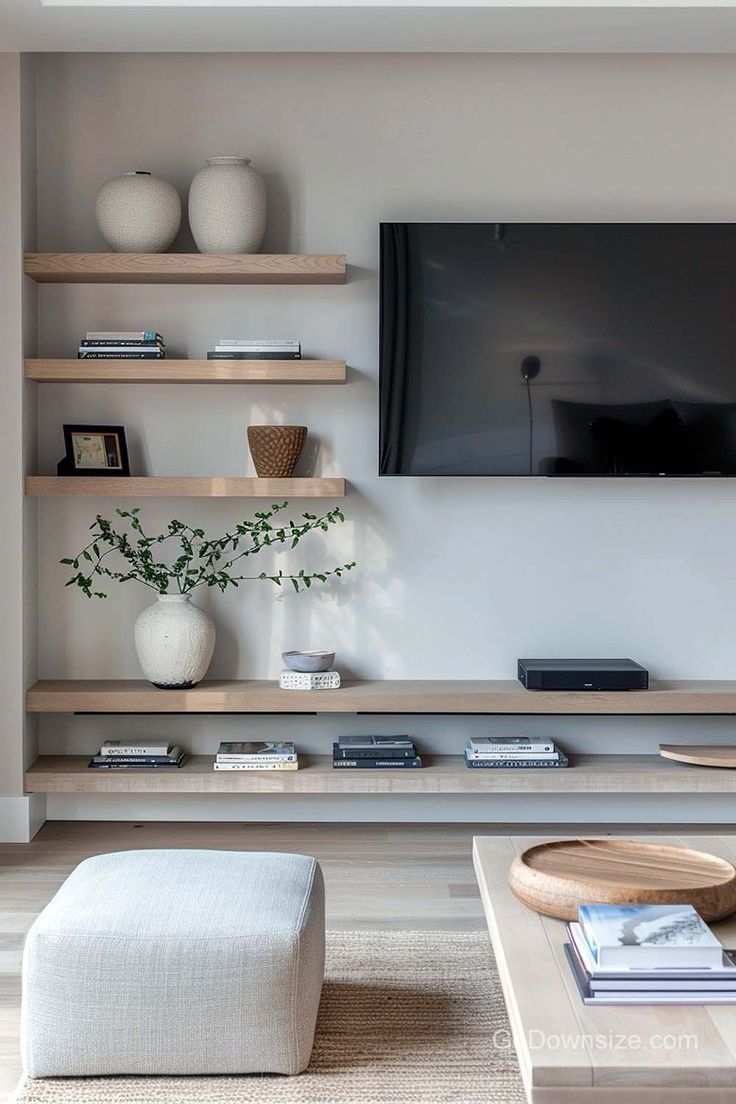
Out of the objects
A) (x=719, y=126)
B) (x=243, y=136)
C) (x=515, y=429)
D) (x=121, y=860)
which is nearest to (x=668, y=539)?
(x=515, y=429)

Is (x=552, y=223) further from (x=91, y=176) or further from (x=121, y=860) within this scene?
(x=121, y=860)

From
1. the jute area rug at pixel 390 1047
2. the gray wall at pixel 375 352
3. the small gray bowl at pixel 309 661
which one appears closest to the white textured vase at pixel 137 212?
the gray wall at pixel 375 352

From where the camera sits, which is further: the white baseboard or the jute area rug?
the white baseboard

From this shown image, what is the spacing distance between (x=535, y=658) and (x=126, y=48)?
2.26 m

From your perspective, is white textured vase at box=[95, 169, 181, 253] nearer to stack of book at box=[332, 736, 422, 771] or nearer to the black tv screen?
the black tv screen

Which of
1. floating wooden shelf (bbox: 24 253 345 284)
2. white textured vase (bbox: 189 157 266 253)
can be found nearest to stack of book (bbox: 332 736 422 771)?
floating wooden shelf (bbox: 24 253 345 284)

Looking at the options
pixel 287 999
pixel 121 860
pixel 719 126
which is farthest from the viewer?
pixel 719 126

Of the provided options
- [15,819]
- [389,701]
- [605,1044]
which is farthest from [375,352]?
[605,1044]

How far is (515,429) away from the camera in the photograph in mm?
3697

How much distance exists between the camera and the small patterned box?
3.69 meters

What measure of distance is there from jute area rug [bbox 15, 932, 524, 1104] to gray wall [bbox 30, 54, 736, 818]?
1.16 meters

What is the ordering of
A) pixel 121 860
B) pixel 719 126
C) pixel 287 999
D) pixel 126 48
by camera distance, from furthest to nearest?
1. pixel 719 126
2. pixel 126 48
3. pixel 121 860
4. pixel 287 999

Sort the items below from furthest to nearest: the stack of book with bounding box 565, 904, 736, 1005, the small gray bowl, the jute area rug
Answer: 1. the small gray bowl
2. the jute area rug
3. the stack of book with bounding box 565, 904, 736, 1005

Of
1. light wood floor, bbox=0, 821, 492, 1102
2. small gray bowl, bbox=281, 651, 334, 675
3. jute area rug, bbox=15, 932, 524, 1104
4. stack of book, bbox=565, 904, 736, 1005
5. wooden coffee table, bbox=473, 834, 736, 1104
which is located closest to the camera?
wooden coffee table, bbox=473, 834, 736, 1104
